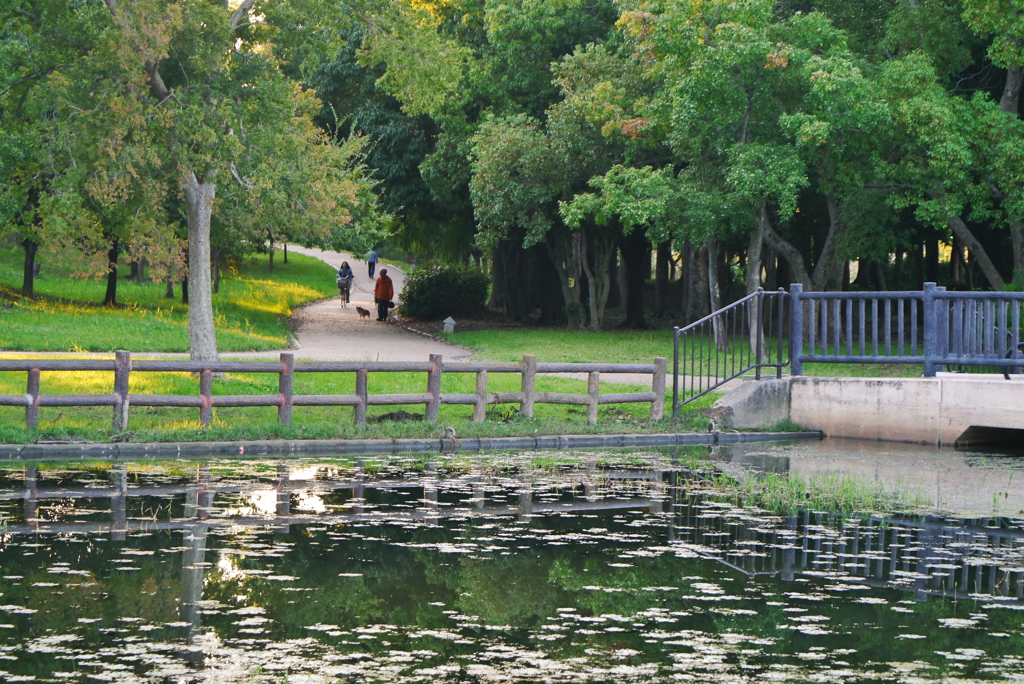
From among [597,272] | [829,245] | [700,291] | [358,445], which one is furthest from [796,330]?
[597,272]

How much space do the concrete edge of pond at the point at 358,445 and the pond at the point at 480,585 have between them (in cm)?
177

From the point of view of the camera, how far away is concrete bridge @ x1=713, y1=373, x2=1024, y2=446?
18375 millimetres

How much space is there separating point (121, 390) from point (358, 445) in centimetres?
321

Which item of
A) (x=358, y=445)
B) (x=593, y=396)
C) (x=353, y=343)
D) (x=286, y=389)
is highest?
(x=353, y=343)

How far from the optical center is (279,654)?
6.86 m

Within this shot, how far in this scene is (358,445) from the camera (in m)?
16.7

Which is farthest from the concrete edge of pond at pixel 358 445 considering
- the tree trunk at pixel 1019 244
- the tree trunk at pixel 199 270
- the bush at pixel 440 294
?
the bush at pixel 440 294

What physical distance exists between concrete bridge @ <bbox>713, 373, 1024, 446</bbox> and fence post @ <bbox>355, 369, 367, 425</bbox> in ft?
Answer: 18.5

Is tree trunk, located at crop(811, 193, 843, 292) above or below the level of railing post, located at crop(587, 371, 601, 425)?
above

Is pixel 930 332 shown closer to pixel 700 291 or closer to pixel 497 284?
pixel 700 291

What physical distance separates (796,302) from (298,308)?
1454 inches

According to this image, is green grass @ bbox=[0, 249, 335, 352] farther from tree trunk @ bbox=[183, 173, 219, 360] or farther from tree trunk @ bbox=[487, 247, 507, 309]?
tree trunk @ bbox=[487, 247, 507, 309]

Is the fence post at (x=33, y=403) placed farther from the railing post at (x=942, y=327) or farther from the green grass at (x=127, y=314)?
the railing post at (x=942, y=327)

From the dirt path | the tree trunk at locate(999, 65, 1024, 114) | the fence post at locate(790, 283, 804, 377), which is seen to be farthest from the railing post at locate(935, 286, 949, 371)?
the tree trunk at locate(999, 65, 1024, 114)
